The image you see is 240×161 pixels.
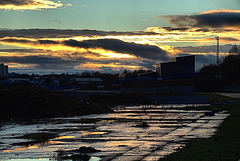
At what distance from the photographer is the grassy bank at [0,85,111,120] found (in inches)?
2275

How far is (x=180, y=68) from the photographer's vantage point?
16425 centimetres

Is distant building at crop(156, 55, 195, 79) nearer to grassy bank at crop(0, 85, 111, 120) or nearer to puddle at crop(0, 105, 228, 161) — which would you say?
grassy bank at crop(0, 85, 111, 120)

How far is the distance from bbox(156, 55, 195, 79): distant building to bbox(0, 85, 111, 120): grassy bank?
316 feet

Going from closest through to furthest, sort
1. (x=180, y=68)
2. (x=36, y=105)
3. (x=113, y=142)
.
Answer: (x=113, y=142), (x=36, y=105), (x=180, y=68)

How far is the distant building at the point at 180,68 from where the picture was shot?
160m

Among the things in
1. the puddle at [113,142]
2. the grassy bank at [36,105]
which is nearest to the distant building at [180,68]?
the grassy bank at [36,105]

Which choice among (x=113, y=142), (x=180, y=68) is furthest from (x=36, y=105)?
(x=180, y=68)

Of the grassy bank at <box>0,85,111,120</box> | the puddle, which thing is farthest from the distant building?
the puddle

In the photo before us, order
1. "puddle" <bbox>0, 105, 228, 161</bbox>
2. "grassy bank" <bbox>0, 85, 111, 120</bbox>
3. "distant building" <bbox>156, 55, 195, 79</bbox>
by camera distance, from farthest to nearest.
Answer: "distant building" <bbox>156, 55, 195, 79</bbox> < "grassy bank" <bbox>0, 85, 111, 120</bbox> < "puddle" <bbox>0, 105, 228, 161</bbox>

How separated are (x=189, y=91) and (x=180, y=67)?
51.0 metres

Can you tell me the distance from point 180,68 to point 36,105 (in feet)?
363

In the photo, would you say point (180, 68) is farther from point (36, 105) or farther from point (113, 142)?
point (113, 142)

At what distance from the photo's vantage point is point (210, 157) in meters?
21.4

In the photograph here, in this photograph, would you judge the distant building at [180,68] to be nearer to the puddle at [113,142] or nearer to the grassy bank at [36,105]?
the grassy bank at [36,105]
